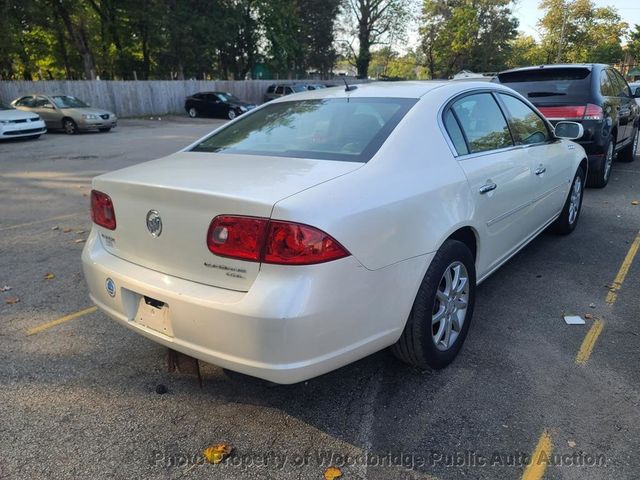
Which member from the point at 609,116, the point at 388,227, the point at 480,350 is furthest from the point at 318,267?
the point at 609,116

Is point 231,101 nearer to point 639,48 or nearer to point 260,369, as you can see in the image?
point 260,369

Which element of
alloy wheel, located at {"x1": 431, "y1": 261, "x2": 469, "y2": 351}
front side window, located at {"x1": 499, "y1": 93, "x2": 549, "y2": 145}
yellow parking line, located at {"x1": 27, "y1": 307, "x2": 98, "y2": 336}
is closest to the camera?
alloy wheel, located at {"x1": 431, "y1": 261, "x2": 469, "y2": 351}

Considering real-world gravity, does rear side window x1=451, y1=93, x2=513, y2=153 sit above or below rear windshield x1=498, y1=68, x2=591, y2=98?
below

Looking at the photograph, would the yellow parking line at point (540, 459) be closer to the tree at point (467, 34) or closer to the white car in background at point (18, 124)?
the white car in background at point (18, 124)

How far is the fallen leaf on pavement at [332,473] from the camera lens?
2160 millimetres

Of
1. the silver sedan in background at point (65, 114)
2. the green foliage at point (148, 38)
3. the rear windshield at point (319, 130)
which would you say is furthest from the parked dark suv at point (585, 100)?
the green foliage at point (148, 38)

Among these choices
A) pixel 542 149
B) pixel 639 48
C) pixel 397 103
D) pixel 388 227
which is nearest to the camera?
pixel 388 227

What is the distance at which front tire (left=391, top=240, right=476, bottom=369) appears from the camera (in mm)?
2605

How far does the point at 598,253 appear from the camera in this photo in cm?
489

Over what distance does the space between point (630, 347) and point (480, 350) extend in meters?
0.96

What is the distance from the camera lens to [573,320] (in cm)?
354

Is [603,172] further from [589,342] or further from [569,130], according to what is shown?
[589,342]

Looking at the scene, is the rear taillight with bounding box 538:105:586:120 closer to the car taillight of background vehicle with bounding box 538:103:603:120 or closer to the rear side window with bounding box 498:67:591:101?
the car taillight of background vehicle with bounding box 538:103:603:120

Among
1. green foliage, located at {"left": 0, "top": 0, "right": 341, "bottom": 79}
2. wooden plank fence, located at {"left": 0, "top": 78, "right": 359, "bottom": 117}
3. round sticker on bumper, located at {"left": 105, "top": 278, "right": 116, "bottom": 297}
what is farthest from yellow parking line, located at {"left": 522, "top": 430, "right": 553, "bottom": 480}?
green foliage, located at {"left": 0, "top": 0, "right": 341, "bottom": 79}
